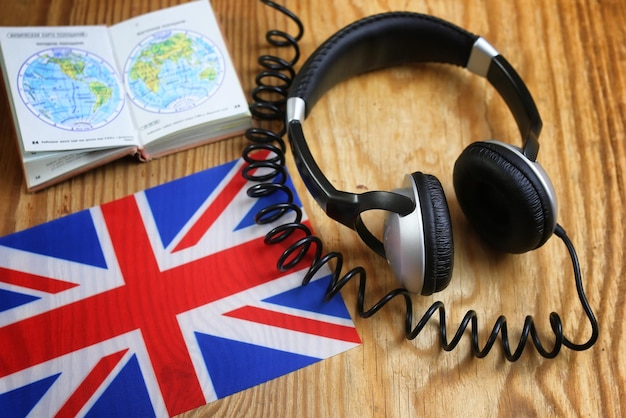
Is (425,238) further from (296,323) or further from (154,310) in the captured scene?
(154,310)

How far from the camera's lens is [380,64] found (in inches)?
43.4

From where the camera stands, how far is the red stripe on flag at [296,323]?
0.93 m

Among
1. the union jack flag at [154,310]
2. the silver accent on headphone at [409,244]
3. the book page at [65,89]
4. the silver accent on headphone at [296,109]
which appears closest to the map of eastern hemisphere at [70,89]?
the book page at [65,89]

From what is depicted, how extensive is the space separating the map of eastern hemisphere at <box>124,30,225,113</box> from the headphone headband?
0.19 meters

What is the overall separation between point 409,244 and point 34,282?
0.55m

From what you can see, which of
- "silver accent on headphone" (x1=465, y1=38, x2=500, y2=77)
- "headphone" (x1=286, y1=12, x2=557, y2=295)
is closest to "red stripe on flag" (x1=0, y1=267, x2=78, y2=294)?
"headphone" (x1=286, y1=12, x2=557, y2=295)

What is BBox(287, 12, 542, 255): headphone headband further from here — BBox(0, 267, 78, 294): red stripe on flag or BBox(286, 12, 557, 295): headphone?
BBox(0, 267, 78, 294): red stripe on flag

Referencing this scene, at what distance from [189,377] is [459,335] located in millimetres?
374

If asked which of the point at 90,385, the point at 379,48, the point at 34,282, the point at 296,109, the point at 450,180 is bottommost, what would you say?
the point at 90,385

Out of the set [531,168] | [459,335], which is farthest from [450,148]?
[459,335]

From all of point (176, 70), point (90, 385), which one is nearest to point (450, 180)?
point (176, 70)

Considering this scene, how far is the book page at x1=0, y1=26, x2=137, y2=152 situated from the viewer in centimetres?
102

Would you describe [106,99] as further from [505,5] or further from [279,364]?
[505,5]

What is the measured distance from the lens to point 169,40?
112 cm
